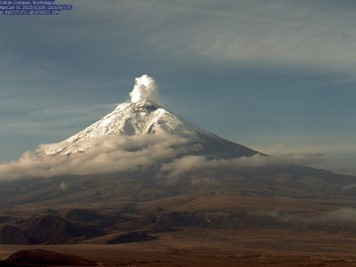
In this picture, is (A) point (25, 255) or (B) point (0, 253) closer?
(A) point (25, 255)

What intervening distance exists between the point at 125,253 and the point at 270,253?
1708 inches

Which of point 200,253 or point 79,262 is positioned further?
point 200,253

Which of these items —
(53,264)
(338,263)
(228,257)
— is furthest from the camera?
(228,257)

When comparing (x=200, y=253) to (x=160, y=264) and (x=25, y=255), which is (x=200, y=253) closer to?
(x=160, y=264)

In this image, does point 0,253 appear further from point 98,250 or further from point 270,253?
point 270,253

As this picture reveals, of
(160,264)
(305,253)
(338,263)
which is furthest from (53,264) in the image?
(305,253)

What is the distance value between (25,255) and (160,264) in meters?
32.0

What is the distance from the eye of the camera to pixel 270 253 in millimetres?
183375

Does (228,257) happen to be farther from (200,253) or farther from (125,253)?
(125,253)

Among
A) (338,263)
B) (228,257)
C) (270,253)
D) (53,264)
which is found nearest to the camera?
(53,264)

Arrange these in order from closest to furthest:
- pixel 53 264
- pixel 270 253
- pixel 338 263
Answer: pixel 53 264 → pixel 338 263 → pixel 270 253

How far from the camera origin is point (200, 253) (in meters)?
185

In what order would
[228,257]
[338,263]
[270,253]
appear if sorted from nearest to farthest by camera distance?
[338,263]
[228,257]
[270,253]

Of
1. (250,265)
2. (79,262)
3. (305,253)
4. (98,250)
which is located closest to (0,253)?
(98,250)
